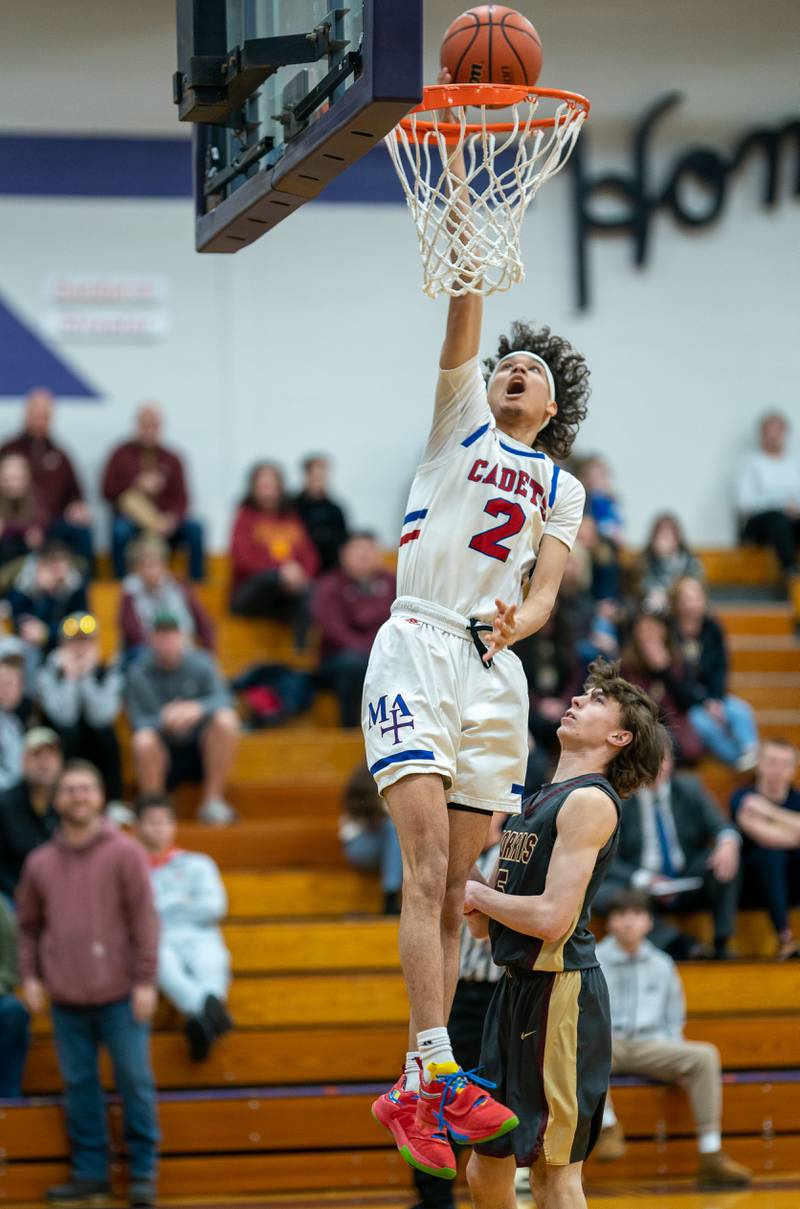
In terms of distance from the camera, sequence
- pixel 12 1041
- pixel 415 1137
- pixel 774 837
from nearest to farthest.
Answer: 1. pixel 415 1137
2. pixel 12 1041
3. pixel 774 837

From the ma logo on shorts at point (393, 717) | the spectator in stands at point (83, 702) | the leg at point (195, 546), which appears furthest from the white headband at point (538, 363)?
the leg at point (195, 546)

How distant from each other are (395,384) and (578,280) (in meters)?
1.85

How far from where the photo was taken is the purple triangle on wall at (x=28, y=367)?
1422cm

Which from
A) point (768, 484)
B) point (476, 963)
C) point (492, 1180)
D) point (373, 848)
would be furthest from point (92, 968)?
point (768, 484)

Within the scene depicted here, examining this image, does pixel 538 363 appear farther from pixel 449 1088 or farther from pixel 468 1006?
pixel 468 1006

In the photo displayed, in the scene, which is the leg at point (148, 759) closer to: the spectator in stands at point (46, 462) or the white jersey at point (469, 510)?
the spectator in stands at point (46, 462)

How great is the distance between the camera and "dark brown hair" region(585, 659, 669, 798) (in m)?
5.00

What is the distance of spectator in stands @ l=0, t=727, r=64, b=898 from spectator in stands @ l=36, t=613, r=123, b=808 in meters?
0.66

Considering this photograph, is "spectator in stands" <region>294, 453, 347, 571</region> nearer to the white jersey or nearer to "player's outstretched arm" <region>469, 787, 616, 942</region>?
the white jersey

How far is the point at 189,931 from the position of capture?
29.5 ft

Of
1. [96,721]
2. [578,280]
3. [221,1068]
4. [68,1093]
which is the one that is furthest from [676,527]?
[68,1093]

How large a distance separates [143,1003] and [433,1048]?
398 centimetres

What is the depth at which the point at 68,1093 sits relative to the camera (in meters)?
8.13

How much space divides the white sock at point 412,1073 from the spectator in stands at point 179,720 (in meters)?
5.86
